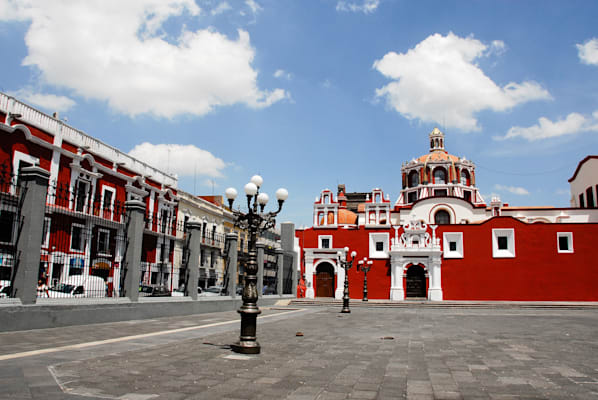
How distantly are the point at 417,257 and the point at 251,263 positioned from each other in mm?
29719

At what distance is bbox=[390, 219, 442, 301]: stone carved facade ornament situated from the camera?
114ft

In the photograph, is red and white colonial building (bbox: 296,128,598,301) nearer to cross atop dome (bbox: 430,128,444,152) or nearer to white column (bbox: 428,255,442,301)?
white column (bbox: 428,255,442,301)

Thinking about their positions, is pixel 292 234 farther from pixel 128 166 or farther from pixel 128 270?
pixel 128 270

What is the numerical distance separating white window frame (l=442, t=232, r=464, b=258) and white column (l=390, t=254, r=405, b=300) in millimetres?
3582

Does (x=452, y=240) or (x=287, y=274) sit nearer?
(x=287, y=274)

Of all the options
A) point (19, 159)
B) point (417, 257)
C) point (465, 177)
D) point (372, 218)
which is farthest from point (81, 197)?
point (465, 177)

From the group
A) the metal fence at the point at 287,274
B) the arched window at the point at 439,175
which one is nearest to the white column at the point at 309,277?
the metal fence at the point at 287,274

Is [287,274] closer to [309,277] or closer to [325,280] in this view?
[309,277]

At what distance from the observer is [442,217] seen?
41062 millimetres

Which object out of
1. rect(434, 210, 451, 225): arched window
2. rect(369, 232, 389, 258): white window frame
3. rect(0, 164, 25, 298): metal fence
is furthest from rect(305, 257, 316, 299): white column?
rect(0, 164, 25, 298): metal fence

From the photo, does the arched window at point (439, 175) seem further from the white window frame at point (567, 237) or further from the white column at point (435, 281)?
the white column at point (435, 281)

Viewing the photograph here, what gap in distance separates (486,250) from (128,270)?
29.9 m

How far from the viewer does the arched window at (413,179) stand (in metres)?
51.8

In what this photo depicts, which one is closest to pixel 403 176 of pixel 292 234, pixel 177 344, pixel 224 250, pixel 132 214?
pixel 292 234
